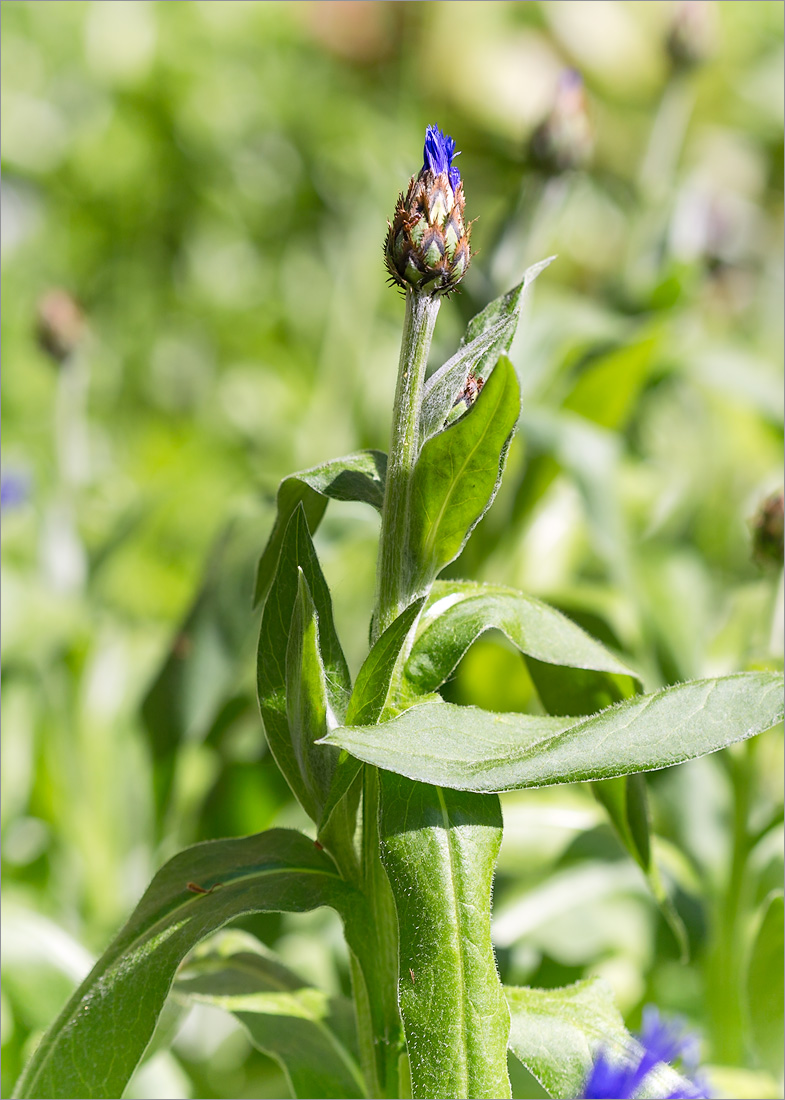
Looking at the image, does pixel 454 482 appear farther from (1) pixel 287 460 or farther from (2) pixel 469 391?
(1) pixel 287 460

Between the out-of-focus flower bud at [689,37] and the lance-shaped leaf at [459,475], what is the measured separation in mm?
1110

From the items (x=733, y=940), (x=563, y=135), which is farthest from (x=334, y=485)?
(x=563, y=135)

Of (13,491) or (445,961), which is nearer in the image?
(445,961)

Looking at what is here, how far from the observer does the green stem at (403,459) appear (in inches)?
19.3

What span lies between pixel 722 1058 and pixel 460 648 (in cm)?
55

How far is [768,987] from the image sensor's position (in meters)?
0.72

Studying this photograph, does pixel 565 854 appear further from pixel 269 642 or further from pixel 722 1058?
pixel 269 642

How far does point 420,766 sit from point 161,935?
17cm

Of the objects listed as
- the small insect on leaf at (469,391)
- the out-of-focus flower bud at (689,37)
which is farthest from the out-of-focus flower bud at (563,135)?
the small insect on leaf at (469,391)

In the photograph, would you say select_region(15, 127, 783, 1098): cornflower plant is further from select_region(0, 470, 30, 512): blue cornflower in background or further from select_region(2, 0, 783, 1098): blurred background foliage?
select_region(0, 470, 30, 512): blue cornflower in background

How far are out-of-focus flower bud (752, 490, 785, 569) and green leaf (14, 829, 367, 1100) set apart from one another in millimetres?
446

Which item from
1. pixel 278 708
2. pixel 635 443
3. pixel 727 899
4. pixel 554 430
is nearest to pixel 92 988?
pixel 278 708

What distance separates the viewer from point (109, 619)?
128 cm

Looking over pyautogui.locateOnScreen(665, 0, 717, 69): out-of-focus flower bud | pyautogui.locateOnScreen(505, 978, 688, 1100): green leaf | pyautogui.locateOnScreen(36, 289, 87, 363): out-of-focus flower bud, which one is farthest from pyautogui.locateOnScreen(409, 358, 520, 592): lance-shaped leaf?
pyautogui.locateOnScreen(665, 0, 717, 69): out-of-focus flower bud
